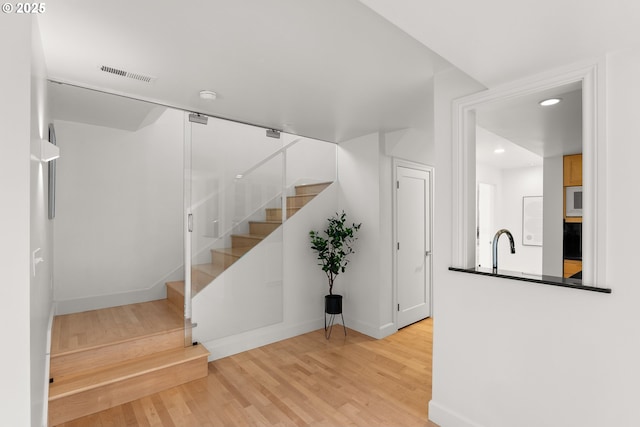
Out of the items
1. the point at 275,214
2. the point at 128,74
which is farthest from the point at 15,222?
the point at 275,214

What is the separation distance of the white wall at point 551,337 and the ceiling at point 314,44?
40 centimetres

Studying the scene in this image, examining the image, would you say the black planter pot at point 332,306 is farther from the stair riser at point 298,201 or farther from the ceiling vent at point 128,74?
the ceiling vent at point 128,74

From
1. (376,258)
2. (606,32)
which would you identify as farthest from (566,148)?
(606,32)

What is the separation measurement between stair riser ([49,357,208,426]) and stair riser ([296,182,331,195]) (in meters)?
2.14

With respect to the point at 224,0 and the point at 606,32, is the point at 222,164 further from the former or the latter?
the point at 606,32

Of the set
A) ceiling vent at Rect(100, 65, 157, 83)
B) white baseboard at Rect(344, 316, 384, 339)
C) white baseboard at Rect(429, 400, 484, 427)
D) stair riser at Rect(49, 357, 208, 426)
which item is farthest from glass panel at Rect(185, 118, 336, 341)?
white baseboard at Rect(429, 400, 484, 427)

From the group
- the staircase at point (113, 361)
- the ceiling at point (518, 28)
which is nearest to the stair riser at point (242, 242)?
the staircase at point (113, 361)

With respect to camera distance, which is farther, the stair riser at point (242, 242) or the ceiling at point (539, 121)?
the stair riser at point (242, 242)

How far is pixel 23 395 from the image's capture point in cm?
124

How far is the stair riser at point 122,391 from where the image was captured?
89.7 inches

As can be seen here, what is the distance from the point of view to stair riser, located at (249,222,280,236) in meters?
3.66

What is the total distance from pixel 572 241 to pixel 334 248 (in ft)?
9.87

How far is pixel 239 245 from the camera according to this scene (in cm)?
353

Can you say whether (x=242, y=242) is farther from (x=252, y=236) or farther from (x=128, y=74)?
(x=128, y=74)
